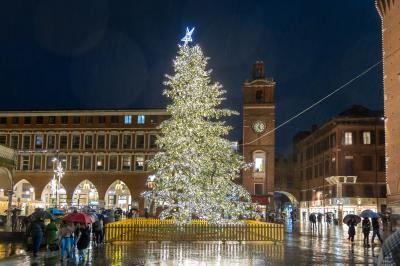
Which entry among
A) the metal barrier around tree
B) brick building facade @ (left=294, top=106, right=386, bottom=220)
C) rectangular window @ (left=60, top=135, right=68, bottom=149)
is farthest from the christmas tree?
rectangular window @ (left=60, top=135, right=68, bottom=149)

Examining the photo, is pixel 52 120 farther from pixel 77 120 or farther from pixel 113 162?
pixel 113 162

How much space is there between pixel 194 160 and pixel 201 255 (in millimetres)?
9878

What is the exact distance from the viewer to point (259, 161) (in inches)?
3002

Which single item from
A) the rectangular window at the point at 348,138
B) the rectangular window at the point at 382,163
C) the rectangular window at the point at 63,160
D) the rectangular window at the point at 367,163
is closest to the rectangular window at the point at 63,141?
the rectangular window at the point at 63,160

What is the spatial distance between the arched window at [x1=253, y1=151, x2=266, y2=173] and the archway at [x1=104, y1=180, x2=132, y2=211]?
19.1 m

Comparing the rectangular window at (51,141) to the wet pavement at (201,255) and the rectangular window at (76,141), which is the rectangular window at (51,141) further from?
the wet pavement at (201,255)

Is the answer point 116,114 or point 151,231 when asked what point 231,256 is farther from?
point 116,114

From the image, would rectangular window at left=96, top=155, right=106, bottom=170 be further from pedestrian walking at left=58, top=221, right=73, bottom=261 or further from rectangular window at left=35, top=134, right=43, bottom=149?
pedestrian walking at left=58, top=221, right=73, bottom=261

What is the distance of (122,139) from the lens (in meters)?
81.4

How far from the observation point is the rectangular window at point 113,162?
3184 inches

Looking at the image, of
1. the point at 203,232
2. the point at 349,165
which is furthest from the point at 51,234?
the point at 349,165

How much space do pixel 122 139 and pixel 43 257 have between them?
201 feet

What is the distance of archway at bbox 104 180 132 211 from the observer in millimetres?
80062

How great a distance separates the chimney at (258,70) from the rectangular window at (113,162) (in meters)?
23.7
